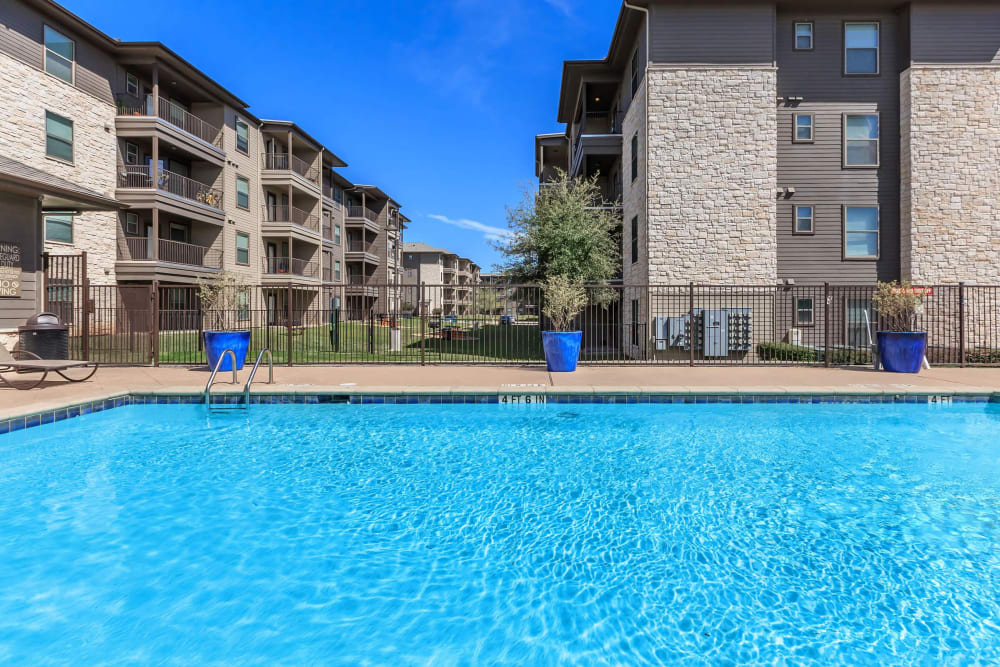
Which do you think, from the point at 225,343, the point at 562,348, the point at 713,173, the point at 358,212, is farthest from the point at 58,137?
the point at 358,212

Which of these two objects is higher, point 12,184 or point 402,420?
point 12,184

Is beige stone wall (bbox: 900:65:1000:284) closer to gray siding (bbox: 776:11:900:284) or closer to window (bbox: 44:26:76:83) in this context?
gray siding (bbox: 776:11:900:284)

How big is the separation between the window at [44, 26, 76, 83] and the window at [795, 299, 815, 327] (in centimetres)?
2576

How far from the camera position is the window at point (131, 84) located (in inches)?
834

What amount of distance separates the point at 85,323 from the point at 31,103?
10.9 m

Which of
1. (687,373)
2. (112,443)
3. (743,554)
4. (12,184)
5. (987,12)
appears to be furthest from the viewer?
(987,12)

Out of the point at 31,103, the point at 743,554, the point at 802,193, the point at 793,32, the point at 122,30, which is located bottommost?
the point at 743,554

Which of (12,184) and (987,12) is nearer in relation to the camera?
(12,184)

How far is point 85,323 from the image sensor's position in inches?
451

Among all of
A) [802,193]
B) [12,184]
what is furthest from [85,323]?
[802,193]

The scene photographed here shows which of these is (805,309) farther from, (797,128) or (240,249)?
(240,249)

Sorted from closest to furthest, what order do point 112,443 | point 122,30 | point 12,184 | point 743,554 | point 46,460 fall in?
point 743,554 → point 46,460 → point 112,443 → point 12,184 → point 122,30

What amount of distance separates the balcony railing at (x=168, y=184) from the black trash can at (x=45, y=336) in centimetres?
1235

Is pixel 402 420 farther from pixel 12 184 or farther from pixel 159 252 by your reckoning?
pixel 159 252
